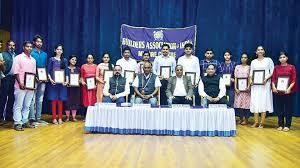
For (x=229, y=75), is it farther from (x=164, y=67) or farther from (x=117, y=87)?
(x=117, y=87)

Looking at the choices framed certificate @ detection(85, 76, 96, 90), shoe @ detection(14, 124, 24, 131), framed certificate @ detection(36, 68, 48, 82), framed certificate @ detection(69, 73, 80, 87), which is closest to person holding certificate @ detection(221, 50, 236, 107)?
framed certificate @ detection(85, 76, 96, 90)

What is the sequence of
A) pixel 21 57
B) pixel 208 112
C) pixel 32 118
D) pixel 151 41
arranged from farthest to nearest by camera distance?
1. pixel 151 41
2. pixel 32 118
3. pixel 21 57
4. pixel 208 112

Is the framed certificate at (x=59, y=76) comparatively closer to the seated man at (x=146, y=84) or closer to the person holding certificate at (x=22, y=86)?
the person holding certificate at (x=22, y=86)

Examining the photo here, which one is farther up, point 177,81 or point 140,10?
point 140,10

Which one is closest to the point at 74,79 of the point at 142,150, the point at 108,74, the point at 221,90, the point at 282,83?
the point at 108,74

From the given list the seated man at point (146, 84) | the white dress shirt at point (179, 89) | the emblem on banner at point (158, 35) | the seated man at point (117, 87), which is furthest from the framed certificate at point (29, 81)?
the emblem on banner at point (158, 35)

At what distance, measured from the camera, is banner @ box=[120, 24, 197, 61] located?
7.80m

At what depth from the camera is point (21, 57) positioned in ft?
18.6

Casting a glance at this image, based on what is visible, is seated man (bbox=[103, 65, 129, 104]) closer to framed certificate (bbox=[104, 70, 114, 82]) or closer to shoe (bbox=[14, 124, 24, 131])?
framed certificate (bbox=[104, 70, 114, 82])

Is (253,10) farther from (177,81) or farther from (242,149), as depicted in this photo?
(242,149)

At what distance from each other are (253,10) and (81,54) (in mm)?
3865

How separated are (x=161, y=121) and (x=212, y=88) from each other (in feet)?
3.62

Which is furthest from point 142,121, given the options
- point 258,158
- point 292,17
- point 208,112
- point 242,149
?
point 292,17

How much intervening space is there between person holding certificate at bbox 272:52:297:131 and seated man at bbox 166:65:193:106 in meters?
1.43
